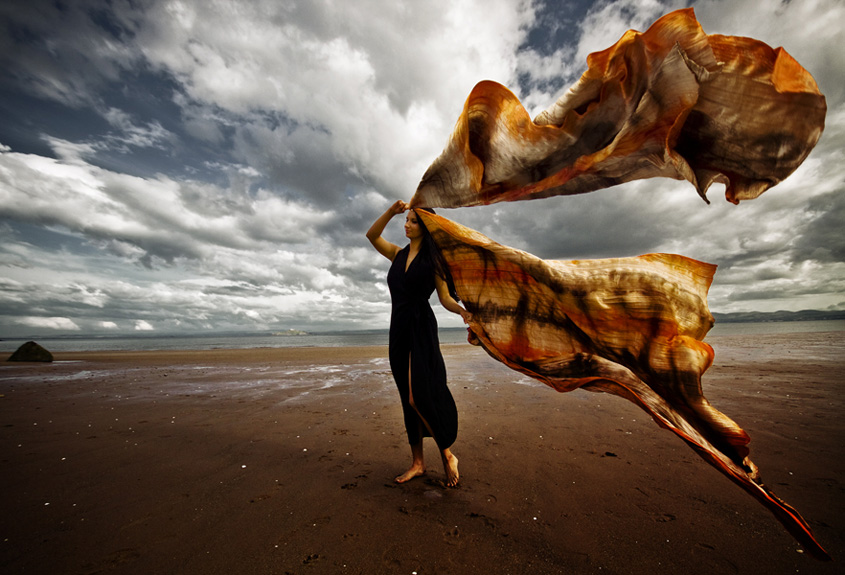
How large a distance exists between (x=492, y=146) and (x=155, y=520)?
3.96 meters

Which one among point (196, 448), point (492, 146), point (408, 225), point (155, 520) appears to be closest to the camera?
point (155, 520)

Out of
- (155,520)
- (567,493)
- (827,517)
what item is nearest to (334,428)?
(155,520)

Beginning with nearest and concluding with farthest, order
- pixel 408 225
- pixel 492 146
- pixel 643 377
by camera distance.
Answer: pixel 643 377 < pixel 492 146 < pixel 408 225

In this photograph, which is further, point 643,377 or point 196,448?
point 196,448

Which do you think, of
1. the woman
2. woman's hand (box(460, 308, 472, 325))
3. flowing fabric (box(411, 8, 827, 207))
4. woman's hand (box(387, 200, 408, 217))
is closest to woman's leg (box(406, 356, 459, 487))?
the woman

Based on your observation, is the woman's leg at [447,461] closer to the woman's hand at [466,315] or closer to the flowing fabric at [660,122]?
the woman's hand at [466,315]

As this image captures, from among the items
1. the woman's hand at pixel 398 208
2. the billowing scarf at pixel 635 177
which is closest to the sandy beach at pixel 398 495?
the billowing scarf at pixel 635 177

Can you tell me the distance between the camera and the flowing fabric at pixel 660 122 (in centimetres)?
177

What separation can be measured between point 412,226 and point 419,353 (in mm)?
1277

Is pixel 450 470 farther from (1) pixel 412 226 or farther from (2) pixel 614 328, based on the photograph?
(1) pixel 412 226

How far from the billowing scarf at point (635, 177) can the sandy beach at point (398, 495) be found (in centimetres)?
97

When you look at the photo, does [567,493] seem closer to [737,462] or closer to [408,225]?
[737,462]

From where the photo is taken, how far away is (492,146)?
2785mm

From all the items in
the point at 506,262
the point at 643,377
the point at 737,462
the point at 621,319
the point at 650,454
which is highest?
the point at 506,262
